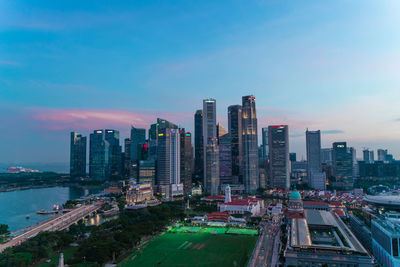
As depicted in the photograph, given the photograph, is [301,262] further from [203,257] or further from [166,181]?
[166,181]

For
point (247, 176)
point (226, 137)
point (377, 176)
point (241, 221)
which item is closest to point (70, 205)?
point (241, 221)

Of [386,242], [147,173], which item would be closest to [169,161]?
[147,173]

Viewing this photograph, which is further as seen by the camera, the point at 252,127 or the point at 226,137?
the point at 226,137

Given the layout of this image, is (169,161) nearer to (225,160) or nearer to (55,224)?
(225,160)

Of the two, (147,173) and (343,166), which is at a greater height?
(343,166)

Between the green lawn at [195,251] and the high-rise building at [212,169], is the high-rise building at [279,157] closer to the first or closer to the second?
the high-rise building at [212,169]

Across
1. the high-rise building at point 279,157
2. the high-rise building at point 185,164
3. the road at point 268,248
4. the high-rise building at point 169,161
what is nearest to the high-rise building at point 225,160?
the high-rise building at point 185,164

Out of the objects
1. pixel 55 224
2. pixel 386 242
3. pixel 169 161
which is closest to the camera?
pixel 386 242
